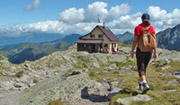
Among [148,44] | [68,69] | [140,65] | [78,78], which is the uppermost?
[148,44]

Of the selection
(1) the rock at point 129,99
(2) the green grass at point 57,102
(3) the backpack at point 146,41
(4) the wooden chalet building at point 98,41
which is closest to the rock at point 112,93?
(1) the rock at point 129,99

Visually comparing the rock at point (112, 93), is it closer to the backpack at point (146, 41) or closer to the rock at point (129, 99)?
the rock at point (129, 99)

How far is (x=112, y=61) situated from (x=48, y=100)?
3363 centimetres

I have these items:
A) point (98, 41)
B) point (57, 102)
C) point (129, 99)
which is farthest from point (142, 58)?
point (98, 41)

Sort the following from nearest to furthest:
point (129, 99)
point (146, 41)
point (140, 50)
Result: point (129, 99), point (146, 41), point (140, 50)

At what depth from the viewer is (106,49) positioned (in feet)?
215

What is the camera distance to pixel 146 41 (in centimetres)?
945

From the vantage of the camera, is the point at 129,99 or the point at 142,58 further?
the point at 142,58

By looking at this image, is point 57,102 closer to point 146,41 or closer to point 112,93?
point 112,93

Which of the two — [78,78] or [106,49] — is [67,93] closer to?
[78,78]

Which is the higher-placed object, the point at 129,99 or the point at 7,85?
the point at 129,99

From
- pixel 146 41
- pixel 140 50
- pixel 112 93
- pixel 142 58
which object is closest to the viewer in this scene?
pixel 146 41

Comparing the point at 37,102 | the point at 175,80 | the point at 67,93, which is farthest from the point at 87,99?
the point at 175,80

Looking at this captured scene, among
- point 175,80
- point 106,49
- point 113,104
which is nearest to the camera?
point 113,104
